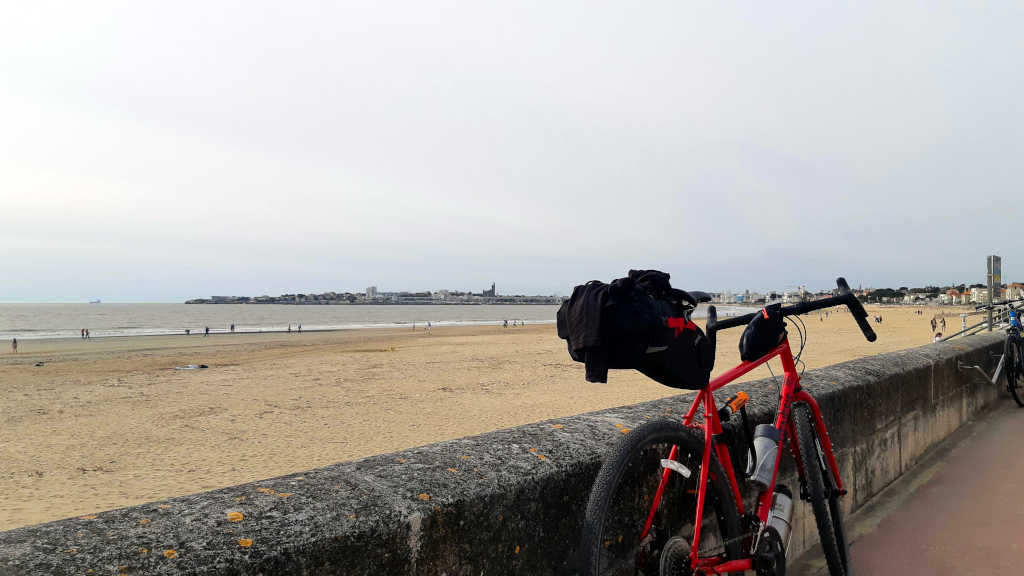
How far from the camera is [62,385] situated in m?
19.5

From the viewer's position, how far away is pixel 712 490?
2047mm

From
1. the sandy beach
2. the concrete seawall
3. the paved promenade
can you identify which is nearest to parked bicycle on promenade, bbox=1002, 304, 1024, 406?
the paved promenade

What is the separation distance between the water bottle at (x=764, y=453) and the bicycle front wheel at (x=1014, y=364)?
6.07 metres

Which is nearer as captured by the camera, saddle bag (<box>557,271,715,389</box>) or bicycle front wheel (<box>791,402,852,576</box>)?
saddle bag (<box>557,271,715,389</box>)

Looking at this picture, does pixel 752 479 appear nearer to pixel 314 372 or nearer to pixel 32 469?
pixel 32 469

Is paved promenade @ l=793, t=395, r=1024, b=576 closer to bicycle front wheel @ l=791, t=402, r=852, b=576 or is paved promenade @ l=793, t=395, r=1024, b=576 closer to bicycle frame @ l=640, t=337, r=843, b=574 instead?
bicycle front wheel @ l=791, t=402, r=852, b=576

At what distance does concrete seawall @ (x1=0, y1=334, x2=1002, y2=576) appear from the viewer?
1089 millimetres

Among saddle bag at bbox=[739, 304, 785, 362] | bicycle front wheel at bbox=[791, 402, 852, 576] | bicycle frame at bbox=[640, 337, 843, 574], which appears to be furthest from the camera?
bicycle front wheel at bbox=[791, 402, 852, 576]

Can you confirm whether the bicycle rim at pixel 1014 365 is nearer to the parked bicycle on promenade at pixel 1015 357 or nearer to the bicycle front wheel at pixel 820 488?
the parked bicycle on promenade at pixel 1015 357

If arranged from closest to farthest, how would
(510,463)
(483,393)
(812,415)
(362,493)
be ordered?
(362,493)
(510,463)
(812,415)
(483,393)

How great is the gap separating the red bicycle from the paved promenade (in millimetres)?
801

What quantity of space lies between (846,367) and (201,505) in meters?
3.81

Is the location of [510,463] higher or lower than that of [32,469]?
higher

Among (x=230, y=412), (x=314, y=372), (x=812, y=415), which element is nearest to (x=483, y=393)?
(x=230, y=412)
